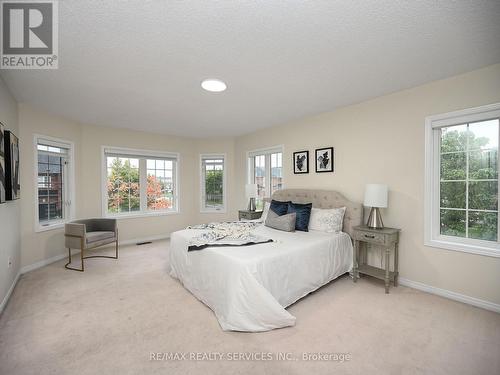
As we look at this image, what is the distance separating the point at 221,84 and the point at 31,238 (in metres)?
3.58

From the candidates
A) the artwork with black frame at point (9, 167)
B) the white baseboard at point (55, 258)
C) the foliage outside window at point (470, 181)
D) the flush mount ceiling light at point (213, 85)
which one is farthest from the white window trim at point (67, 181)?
the foliage outside window at point (470, 181)

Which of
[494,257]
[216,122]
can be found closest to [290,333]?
[494,257]

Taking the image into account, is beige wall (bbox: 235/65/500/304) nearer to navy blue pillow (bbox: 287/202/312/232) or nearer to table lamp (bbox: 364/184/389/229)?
table lamp (bbox: 364/184/389/229)

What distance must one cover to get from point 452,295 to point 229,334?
8.05 feet

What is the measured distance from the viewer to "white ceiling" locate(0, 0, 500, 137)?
→ 5.14 feet

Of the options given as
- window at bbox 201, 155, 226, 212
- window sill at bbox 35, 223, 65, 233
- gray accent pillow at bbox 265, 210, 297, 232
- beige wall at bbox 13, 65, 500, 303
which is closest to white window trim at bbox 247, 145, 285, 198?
beige wall at bbox 13, 65, 500, 303

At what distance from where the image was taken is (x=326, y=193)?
144 inches

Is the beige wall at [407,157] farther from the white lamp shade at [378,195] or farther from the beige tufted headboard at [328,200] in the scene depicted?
the white lamp shade at [378,195]

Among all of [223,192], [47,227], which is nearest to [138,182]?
[47,227]

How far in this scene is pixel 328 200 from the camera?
11.8 ft

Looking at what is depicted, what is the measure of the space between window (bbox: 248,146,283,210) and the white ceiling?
1.51 meters

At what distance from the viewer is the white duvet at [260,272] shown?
79.4 inches

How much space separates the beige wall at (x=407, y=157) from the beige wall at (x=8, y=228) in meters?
4.00

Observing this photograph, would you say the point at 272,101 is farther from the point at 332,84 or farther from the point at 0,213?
the point at 0,213
